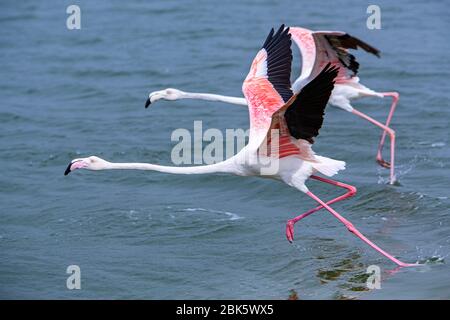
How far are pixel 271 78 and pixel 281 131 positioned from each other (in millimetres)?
1856

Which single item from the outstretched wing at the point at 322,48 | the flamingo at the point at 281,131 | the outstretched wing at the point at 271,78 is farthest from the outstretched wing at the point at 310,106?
the outstretched wing at the point at 322,48

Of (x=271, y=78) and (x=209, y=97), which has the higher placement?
(x=271, y=78)

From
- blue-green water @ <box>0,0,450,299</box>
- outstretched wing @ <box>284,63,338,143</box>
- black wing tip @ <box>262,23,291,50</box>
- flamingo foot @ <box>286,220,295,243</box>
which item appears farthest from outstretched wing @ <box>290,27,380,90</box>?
outstretched wing @ <box>284,63,338,143</box>

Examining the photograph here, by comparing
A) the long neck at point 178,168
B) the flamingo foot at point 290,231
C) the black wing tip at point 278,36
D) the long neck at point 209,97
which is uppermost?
the black wing tip at point 278,36

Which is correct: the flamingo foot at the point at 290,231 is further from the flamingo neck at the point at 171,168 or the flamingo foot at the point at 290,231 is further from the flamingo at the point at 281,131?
the flamingo neck at the point at 171,168

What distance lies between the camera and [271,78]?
429 inches

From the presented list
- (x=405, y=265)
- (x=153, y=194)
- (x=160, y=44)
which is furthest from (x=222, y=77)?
(x=405, y=265)

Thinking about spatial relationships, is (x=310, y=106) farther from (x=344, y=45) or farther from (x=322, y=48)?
(x=344, y=45)

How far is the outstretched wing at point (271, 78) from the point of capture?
1037cm

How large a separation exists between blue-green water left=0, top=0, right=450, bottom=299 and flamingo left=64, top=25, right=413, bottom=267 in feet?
2.52

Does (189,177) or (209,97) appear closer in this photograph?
(209,97)

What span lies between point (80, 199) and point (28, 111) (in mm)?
5098

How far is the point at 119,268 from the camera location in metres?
10.1

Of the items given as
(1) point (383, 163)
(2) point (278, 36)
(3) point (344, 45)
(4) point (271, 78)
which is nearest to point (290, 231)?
(4) point (271, 78)
